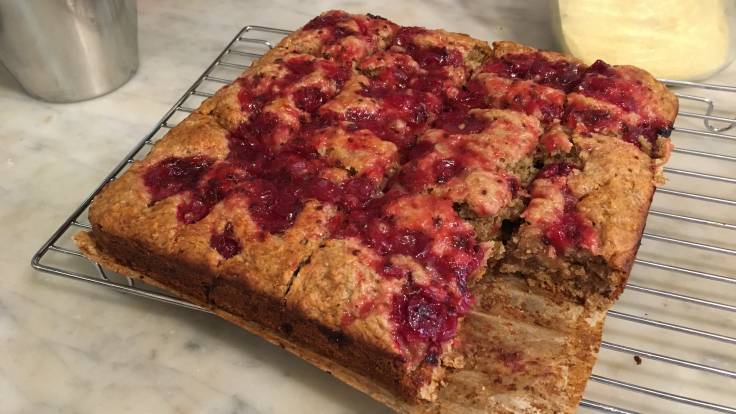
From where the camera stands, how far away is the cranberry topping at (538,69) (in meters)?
2.23

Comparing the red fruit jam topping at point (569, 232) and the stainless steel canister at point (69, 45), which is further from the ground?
the red fruit jam topping at point (569, 232)

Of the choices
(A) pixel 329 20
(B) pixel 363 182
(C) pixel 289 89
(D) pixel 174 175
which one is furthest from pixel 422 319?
(A) pixel 329 20

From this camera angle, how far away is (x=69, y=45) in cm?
264

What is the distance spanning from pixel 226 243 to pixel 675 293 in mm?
1323

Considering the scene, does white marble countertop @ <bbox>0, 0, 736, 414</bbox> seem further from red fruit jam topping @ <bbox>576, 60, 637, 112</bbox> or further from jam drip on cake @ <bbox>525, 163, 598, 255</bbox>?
red fruit jam topping @ <bbox>576, 60, 637, 112</bbox>

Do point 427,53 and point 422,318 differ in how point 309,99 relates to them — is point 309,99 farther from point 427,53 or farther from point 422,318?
point 422,318

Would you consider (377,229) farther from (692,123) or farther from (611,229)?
(692,123)

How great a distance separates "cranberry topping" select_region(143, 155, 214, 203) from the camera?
1.94 meters

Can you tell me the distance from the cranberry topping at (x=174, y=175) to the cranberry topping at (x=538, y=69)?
1045 millimetres

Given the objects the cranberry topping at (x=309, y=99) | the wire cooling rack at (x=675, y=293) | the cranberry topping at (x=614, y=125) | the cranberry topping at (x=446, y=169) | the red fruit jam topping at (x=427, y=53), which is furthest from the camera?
the red fruit jam topping at (x=427, y=53)

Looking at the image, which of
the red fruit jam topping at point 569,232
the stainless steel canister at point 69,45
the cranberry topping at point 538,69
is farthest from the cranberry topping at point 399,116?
the stainless steel canister at point 69,45

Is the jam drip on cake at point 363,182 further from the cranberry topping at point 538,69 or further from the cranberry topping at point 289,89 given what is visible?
the cranberry topping at point 538,69

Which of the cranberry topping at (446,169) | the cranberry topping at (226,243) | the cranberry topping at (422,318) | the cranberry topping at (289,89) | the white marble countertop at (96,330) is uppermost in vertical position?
the cranberry topping at (446,169)

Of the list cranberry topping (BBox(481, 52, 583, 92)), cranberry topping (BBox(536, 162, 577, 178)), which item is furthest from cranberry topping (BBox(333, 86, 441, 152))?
cranberry topping (BBox(536, 162, 577, 178))
